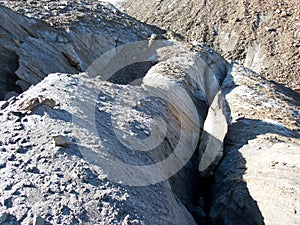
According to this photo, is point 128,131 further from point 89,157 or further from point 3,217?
point 3,217

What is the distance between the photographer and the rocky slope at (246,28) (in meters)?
12.2

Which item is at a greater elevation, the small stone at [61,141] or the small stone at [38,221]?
the small stone at [61,141]

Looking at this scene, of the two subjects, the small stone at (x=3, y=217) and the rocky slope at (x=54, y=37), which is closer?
the small stone at (x=3, y=217)

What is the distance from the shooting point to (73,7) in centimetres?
923

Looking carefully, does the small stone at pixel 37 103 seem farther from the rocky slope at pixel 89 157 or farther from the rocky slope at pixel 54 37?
the rocky slope at pixel 54 37

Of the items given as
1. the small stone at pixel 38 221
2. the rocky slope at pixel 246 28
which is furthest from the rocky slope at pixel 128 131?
the rocky slope at pixel 246 28

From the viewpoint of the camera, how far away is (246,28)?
13773 mm

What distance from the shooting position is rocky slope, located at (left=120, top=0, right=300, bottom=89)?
40.1 ft

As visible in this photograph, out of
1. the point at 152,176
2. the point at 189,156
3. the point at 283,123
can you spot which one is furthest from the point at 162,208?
the point at 283,123

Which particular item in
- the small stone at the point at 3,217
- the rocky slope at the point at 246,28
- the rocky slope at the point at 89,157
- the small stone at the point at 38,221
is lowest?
the small stone at the point at 3,217

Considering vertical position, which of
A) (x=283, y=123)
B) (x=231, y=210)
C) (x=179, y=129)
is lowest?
(x=231, y=210)

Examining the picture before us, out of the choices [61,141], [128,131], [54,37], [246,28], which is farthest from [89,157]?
[246,28]

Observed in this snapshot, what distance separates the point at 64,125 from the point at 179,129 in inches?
80.8

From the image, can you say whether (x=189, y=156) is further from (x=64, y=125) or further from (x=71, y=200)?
(x=71, y=200)
